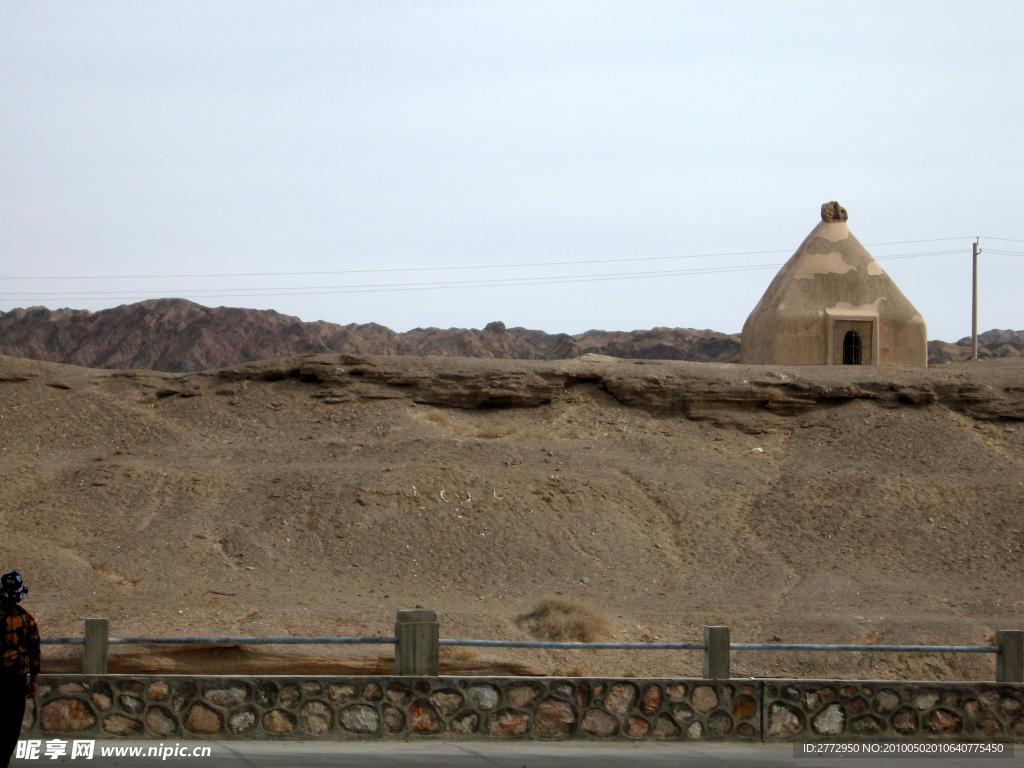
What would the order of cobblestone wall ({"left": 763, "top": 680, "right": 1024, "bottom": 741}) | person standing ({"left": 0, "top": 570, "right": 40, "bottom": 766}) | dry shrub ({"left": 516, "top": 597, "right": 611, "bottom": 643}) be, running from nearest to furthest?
person standing ({"left": 0, "top": 570, "right": 40, "bottom": 766})
cobblestone wall ({"left": 763, "top": 680, "right": 1024, "bottom": 741})
dry shrub ({"left": 516, "top": 597, "right": 611, "bottom": 643})

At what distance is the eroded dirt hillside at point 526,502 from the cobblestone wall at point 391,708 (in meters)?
3.62

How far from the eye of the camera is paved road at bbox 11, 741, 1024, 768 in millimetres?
8453

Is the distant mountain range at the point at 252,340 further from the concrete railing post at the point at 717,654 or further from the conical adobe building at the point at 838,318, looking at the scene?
→ the concrete railing post at the point at 717,654

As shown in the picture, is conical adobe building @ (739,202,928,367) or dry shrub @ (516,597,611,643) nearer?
dry shrub @ (516,597,611,643)

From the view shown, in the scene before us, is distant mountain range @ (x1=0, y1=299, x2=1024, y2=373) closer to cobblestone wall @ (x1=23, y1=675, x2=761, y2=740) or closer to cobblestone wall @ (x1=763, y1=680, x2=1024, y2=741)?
cobblestone wall @ (x1=763, y1=680, x2=1024, y2=741)

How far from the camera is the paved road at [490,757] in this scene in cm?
845

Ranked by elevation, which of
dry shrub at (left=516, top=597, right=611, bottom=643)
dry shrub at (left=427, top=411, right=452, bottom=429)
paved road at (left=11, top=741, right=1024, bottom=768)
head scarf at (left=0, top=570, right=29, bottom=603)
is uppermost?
dry shrub at (left=427, top=411, right=452, bottom=429)

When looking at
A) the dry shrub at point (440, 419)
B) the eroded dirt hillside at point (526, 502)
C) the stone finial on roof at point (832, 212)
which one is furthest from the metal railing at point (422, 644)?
the stone finial on roof at point (832, 212)

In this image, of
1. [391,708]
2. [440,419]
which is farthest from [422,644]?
[440,419]

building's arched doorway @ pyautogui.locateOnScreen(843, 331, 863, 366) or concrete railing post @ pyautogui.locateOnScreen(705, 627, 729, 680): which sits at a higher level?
building's arched doorway @ pyautogui.locateOnScreen(843, 331, 863, 366)

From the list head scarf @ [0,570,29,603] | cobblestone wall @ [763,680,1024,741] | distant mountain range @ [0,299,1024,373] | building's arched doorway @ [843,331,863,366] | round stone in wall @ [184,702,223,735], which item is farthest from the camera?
distant mountain range @ [0,299,1024,373]

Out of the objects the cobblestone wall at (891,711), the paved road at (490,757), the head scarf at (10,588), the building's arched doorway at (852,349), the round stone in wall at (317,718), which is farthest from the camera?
the building's arched doorway at (852,349)

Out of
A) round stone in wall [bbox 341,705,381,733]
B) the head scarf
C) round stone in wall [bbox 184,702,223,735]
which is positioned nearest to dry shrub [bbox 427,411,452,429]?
round stone in wall [bbox 341,705,381,733]

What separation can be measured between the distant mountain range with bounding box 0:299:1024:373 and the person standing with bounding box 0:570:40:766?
51.0 metres
